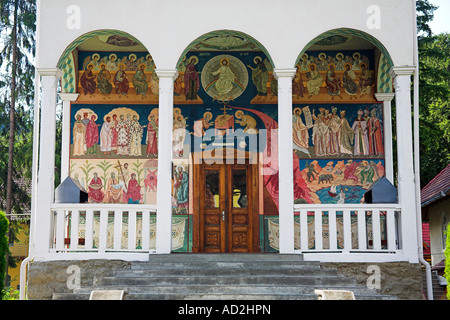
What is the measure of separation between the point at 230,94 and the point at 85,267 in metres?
5.61

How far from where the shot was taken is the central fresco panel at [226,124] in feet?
44.0

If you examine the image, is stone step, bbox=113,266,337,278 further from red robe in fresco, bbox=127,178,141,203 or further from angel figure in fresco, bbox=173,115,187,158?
angel figure in fresco, bbox=173,115,187,158

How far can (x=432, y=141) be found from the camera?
20812 mm

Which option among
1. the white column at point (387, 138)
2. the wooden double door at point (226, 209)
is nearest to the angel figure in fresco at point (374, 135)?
the white column at point (387, 138)

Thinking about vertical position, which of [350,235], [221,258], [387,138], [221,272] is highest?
[387,138]

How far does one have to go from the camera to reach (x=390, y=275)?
33.1 ft

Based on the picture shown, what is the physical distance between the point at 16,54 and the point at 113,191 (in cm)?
1305

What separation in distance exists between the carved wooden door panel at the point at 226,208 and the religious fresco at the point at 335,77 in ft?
7.48

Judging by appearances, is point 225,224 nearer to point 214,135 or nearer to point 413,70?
point 214,135

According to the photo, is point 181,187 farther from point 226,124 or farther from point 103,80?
point 103,80

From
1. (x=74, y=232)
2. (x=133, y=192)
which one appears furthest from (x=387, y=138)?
(x=74, y=232)

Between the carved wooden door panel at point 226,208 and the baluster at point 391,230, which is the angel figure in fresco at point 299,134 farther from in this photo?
Result: the baluster at point 391,230

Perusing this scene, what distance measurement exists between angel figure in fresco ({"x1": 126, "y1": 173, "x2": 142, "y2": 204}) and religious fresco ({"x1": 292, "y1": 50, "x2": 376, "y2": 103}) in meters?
4.20
